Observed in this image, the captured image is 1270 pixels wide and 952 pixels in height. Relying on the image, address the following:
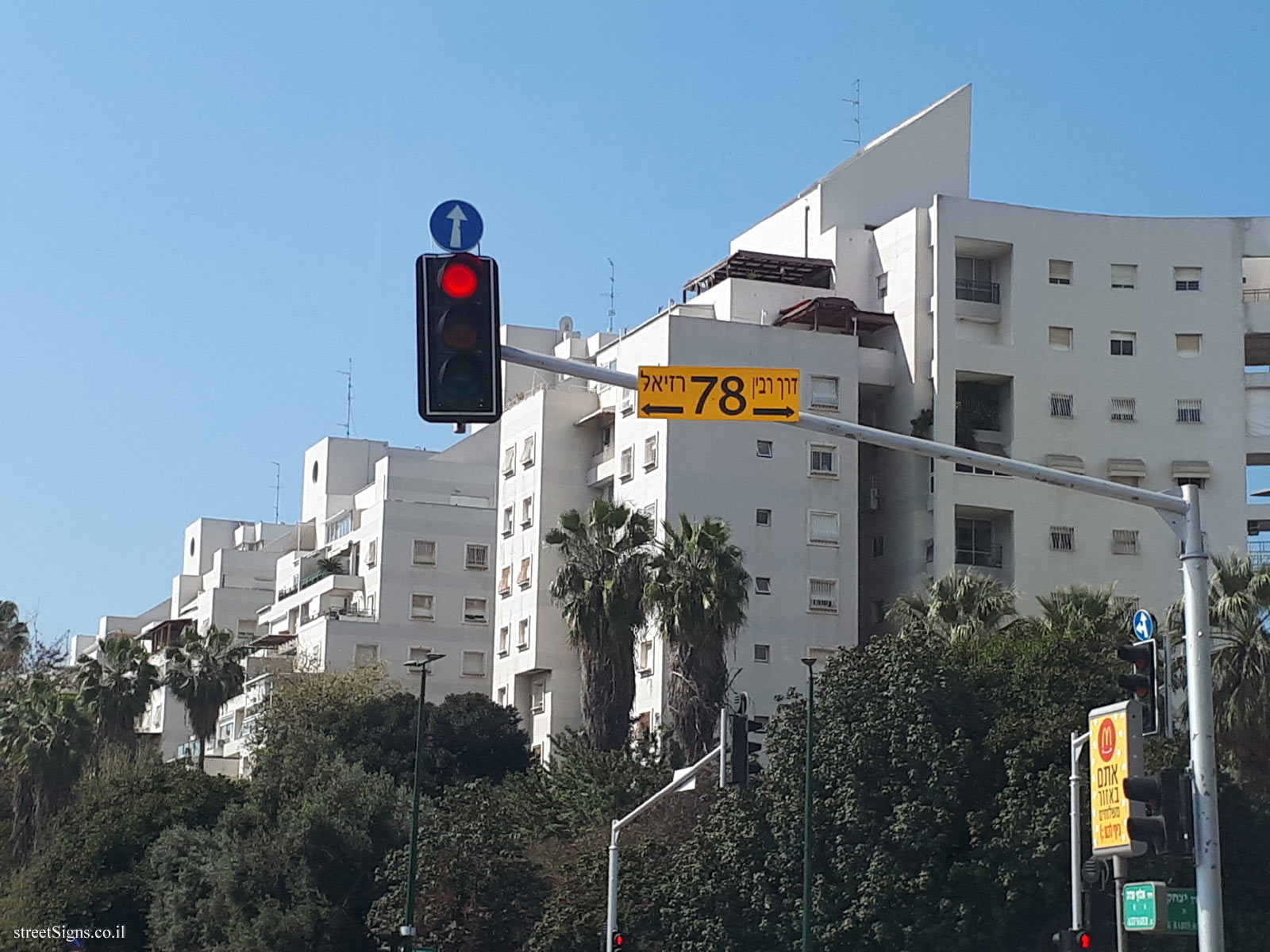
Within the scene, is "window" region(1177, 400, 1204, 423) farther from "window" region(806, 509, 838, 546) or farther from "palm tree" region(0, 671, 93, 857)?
"palm tree" region(0, 671, 93, 857)

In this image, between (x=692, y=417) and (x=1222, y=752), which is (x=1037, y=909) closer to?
(x=1222, y=752)

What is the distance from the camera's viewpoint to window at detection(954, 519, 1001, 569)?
239 feet

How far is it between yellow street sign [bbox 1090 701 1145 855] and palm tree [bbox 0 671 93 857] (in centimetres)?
6875

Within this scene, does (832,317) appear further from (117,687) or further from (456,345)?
(456,345)

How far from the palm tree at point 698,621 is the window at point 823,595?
1105cm

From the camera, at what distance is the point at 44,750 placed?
79.1 metres

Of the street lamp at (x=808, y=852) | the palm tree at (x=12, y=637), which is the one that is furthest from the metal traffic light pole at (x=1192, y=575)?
the palm tree at (x=12, y=637)

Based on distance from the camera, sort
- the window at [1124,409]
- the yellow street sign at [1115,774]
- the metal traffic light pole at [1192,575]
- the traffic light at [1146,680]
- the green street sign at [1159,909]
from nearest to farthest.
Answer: the metal traffic light pole at [1192,575], the yellow street sign at [1115,774], the green street sign at [1159,909], the traffic light at [1146,680], the window at [1124,409]

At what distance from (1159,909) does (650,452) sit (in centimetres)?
5675

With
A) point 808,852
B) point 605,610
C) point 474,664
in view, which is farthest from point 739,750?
point 474,664

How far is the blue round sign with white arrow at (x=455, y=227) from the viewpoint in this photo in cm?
1384

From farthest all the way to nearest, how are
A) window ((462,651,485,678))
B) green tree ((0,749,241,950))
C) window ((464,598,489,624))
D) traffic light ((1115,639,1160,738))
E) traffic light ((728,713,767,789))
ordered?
window ((464,598,489,624)) < window ((462,651,485,678)) < green tree ((0,749,241,950)) < traffic light ((728,713,767,789)) < traffic light ((1115,639,1160,738))

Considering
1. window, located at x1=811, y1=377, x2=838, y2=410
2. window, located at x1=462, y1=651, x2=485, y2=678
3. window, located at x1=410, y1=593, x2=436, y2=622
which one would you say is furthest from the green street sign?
window, located at x1=462, y1=651, x2=485, y2=678

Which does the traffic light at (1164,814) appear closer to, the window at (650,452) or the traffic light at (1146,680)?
the traffic light at (1146,680)
